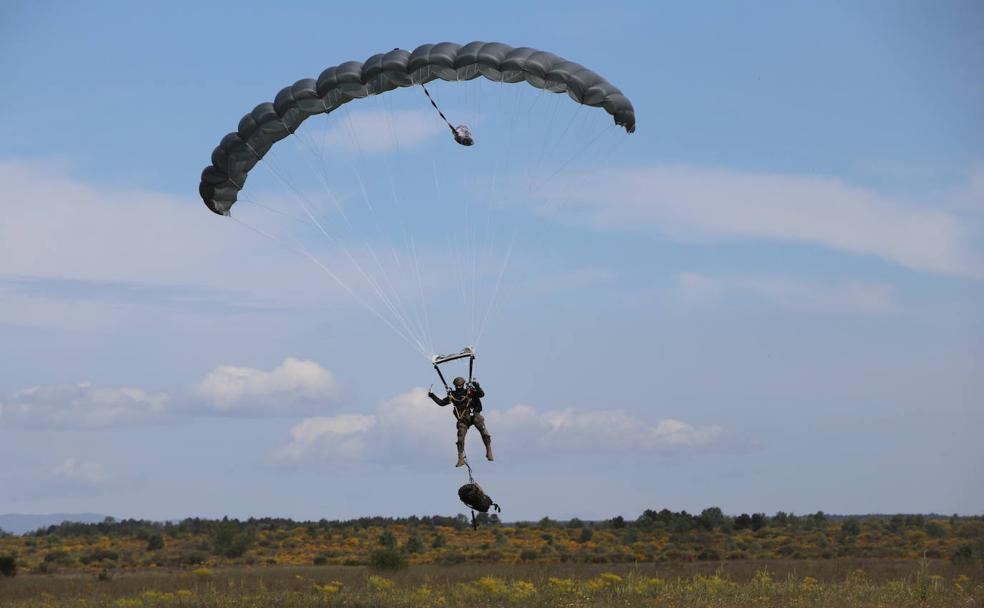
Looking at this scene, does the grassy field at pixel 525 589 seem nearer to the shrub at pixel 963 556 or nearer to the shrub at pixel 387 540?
the shrub at pixel 963 556

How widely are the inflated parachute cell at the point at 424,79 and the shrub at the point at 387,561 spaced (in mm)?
19348

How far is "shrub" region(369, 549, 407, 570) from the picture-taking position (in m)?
43.5

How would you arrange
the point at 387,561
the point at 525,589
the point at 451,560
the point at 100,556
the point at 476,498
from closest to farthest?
the point at 476,498 → the point at 525,589 → the point at 387,561 → the point at 451,560 → the point at 100,556

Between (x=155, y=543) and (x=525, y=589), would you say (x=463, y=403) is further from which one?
(x=155, y=543)

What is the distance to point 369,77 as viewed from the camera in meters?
27.0

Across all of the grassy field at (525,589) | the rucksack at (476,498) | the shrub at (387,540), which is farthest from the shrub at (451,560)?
the rucksack at (476,498)

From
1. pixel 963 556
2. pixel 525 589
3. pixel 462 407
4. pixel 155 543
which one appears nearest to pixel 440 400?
pixel 462 407

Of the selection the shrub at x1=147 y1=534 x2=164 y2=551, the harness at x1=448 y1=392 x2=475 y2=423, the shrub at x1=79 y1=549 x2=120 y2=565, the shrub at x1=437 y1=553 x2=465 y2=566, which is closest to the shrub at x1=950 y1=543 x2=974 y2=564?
the shrub at x1=437 y1=553 x2=465 y2=566

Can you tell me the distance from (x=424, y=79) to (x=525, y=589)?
452 inches

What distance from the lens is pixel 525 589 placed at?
2881 cm

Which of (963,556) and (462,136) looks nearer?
(462,136)

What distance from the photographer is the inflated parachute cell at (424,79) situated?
26656mm

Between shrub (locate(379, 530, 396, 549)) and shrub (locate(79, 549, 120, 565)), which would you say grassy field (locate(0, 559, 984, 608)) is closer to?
shrub (locate(79, 549, 120, 565))

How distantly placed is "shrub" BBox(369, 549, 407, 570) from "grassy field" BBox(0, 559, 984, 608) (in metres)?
0.50
